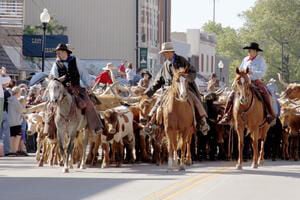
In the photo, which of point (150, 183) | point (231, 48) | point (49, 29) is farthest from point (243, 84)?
point (231, 48)

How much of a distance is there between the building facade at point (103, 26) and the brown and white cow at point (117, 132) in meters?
46.2

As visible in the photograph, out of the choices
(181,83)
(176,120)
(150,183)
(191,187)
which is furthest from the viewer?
(176,120)

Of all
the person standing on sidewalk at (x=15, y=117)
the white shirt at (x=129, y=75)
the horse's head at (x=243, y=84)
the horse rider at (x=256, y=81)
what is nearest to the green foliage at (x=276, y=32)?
the white shirt at (x=129, y=75)

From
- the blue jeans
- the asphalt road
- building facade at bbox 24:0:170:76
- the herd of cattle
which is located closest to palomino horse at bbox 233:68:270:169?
the asphalt road

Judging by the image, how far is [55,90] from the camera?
20922 mm

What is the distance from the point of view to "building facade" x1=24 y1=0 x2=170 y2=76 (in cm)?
7038

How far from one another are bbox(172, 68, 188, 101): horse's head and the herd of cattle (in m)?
1.15

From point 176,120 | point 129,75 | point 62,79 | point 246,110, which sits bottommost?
point 176,120

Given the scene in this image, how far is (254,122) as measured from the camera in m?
22.7

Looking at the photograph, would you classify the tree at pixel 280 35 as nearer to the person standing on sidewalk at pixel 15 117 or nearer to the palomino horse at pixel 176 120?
the person standing on sidewalk at pixel 15 117

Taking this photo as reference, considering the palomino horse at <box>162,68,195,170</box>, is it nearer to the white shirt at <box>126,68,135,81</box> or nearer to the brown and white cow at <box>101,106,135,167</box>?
the brown and white cow at <box>101,106,135,167</box>

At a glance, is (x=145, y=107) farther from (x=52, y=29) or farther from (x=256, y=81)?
(x=52, y=29)

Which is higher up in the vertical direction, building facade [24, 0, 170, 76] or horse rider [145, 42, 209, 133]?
building facade [24, 0, 170, 76]

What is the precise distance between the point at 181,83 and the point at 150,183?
11.1 feet
